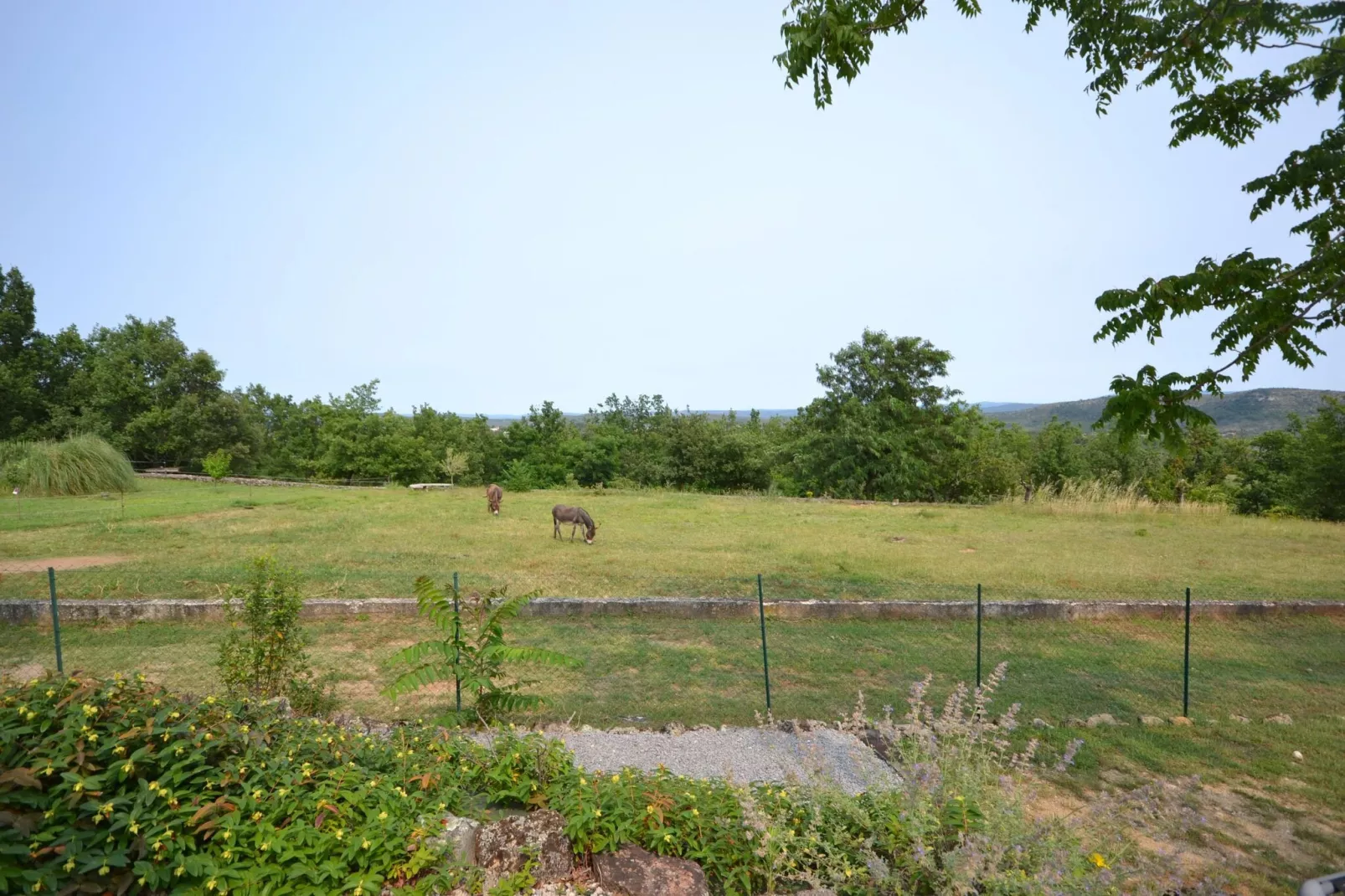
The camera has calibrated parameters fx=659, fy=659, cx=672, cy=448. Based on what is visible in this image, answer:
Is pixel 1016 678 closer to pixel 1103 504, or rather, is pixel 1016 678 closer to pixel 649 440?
pixel 1103 504

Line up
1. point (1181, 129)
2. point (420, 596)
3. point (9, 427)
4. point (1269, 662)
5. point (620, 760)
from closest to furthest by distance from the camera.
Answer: point (1181, 129) < point (620, 760) < point (420, 596) < point (1269, 662) < point (9, 427)

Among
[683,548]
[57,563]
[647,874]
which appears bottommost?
[683,548]

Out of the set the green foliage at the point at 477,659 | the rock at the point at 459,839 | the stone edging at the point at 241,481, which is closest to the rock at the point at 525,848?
the rock at the point at 459,839

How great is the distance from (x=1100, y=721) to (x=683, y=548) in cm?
862

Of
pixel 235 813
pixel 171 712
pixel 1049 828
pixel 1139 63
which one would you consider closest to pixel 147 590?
pixel 171 712

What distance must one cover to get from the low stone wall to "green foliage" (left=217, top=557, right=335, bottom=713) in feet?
9.46

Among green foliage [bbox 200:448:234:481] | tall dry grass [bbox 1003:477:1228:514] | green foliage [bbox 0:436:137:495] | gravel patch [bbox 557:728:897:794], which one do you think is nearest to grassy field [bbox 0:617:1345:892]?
gravel patch [bbox 557:728:897:794]

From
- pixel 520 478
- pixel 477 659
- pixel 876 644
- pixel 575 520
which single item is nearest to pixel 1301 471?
pixel 876 644

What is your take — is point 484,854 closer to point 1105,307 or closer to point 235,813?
point 235,813

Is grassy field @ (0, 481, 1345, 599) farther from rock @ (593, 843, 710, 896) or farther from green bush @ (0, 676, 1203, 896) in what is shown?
rock @ (593, 843, 710, 896)

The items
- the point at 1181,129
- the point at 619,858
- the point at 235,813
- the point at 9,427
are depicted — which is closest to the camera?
the point at 235,813

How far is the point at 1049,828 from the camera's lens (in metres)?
3.12

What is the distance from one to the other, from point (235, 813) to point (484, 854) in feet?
3.44

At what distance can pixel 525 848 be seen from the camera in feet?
9.77
